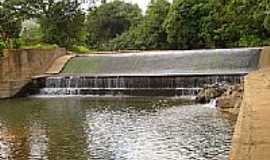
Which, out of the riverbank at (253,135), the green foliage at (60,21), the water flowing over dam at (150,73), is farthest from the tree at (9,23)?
the riverbank at (253,135)

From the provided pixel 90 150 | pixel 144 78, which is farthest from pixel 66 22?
pixel 90 150

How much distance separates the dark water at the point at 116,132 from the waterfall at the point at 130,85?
2.38 meters

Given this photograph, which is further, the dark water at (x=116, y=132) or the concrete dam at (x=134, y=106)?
the dark water at (x=116, y=132)

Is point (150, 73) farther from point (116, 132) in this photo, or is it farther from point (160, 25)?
point (160, 25)

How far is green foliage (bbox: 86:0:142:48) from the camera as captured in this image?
47.0 metres

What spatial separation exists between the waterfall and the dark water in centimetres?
238

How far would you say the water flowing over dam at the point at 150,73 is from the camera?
19.8 m

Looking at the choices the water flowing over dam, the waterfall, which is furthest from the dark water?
the water flowing over dam

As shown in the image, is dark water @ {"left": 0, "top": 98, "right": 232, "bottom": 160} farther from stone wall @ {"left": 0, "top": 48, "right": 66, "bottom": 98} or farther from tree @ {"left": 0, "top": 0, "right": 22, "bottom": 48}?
tree @ {"left": 0, "top": 0, "right": 22, "bottom": 48}

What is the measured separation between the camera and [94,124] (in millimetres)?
12633

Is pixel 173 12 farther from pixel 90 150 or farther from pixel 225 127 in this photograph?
pixel 90 150

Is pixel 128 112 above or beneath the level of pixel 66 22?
beneath

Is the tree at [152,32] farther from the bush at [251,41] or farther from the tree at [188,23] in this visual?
the bush at [251,41]

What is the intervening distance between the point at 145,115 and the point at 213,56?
994 centimetres
